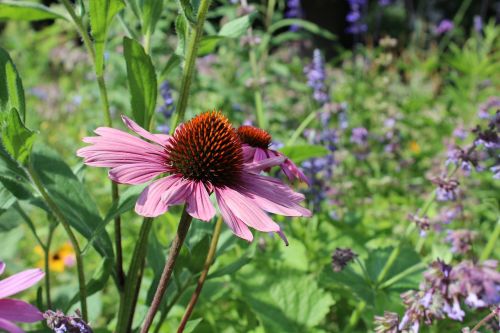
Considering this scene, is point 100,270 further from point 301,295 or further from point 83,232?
point 301,295

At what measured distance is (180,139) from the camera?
98cm

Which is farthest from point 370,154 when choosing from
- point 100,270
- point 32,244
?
point 100,270

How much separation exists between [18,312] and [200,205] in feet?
1.00

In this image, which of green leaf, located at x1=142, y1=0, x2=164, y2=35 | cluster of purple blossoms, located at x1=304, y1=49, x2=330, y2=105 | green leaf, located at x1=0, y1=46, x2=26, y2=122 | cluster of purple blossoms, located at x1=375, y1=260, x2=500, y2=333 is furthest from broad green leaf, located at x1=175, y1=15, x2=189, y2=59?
cluster of purple blossoms, located at x1=304, y1=49, x2=330, y2=105

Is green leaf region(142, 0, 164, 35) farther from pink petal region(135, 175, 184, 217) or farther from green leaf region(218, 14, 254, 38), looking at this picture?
pink petal region(135, 175, 184, 217)

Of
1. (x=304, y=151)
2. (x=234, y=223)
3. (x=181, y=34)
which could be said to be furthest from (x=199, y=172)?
(x=304, y=151)

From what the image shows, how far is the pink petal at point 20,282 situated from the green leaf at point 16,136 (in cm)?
23

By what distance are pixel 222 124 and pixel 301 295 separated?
69cm

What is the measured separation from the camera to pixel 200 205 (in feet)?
2.68

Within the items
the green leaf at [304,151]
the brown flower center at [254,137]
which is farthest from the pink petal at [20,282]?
the green leaf at [304,151]

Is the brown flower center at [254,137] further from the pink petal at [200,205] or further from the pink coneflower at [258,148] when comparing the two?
the pink petal at [200,205]

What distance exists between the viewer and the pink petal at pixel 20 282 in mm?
777

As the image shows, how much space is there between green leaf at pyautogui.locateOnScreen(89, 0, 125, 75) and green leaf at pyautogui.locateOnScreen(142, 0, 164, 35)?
80 mm

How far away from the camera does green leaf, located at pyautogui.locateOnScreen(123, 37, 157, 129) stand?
3.45ft
